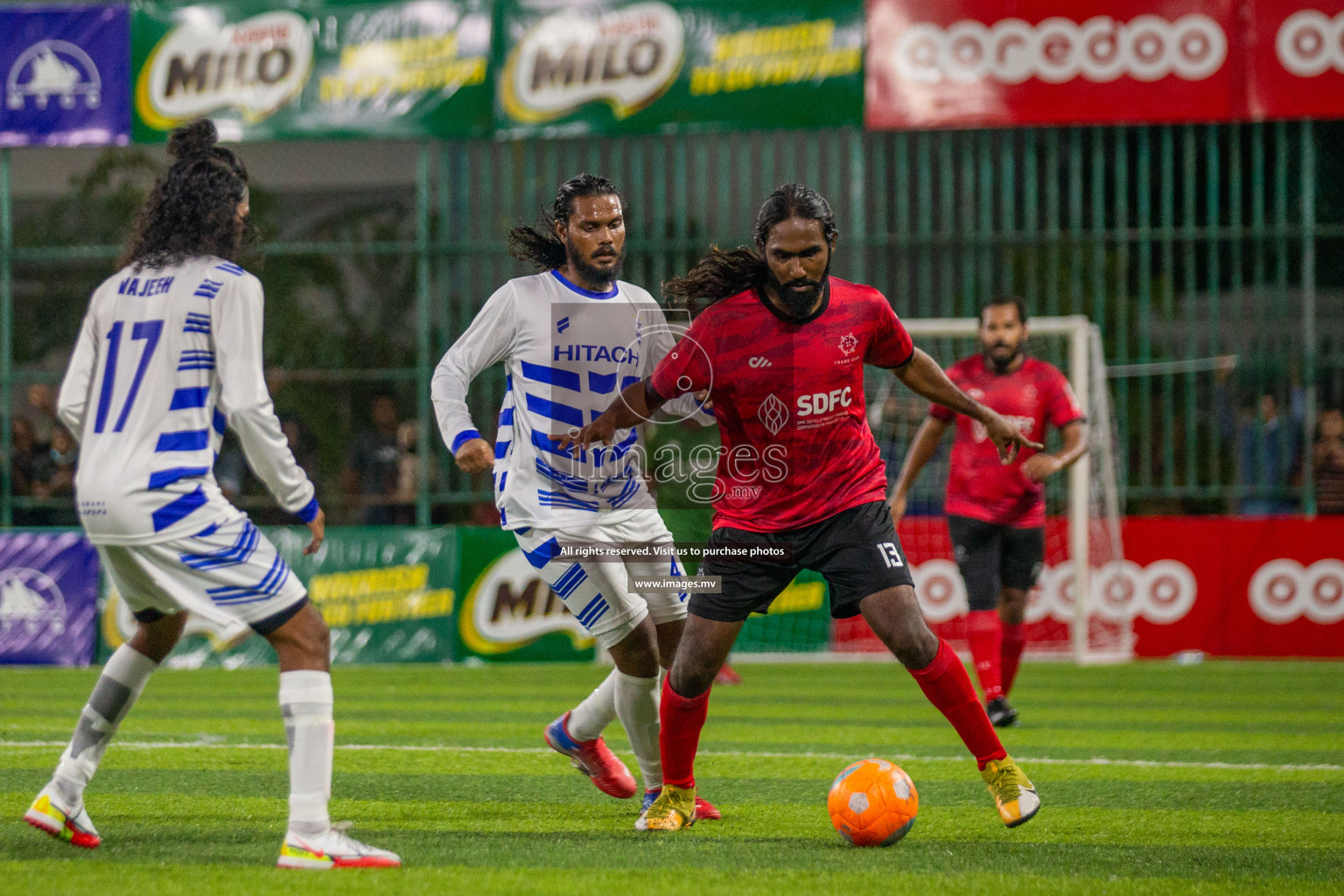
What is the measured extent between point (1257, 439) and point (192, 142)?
1071cm

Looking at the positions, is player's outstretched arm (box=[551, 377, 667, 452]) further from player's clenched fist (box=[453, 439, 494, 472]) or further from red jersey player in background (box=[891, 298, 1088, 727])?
red jersey player in background (box=[891, 298, 1088, 727])

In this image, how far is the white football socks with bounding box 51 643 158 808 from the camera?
4.66 m

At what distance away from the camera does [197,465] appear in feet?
13.9

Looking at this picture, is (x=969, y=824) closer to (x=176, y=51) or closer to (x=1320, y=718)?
(x=1320, y=718)

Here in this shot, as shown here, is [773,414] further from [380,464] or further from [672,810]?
[380,464]

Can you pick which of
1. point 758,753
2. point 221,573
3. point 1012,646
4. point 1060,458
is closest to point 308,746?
point 221,573

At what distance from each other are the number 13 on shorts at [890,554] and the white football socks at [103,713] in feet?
7.48

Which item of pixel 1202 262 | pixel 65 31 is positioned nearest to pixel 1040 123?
pixel 1202 262

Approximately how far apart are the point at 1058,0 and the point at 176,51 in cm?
770

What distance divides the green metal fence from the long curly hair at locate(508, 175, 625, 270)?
7.52 meters

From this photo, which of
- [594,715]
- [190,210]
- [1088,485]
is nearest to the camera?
[190,210]

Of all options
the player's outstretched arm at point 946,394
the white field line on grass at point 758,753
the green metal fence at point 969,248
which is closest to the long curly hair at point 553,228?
the player's outstretched arm at point 946,394

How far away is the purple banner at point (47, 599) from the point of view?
12766 millimetres

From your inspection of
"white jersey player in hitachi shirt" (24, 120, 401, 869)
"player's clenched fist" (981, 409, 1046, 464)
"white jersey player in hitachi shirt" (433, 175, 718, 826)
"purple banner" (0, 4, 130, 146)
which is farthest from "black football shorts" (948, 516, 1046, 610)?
"purple banner" (0, 4, 130, 146)
